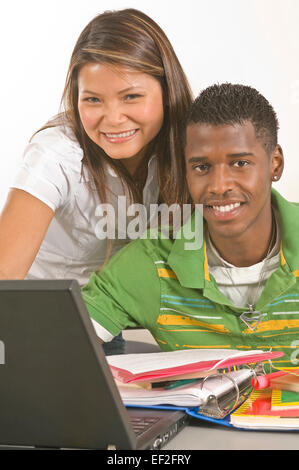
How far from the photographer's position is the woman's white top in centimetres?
143

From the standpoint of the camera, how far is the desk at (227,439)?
666 millimetres

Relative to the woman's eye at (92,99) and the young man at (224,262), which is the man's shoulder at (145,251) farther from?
the woman's eye at (92,99)

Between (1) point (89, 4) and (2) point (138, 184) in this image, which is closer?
(2) point (138, 184)

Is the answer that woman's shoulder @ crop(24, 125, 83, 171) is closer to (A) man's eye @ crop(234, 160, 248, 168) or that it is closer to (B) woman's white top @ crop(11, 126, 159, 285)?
(B) woman's white top @ crop(11, 126, 159, 285)

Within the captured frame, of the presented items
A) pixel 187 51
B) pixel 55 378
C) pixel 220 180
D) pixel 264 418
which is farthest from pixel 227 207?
pixel 187 51

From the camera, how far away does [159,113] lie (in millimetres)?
1409

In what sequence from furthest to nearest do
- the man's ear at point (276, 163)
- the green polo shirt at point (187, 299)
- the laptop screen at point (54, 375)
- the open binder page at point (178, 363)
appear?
the man's ear at point (276, 163), the green polo shirt at point (187, 299), the open binder page at point (178, 363), the laptop screen at point (54, 375)

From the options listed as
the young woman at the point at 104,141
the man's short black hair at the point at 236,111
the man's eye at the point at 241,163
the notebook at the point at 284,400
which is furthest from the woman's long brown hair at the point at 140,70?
the notebook at the point at 284,400

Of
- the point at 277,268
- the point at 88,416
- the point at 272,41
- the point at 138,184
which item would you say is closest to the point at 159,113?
the point at 138,184

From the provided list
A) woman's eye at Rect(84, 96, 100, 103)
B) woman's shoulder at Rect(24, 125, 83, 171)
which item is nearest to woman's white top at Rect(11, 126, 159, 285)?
woman's shoulder at Rect(24, 125, 83, 171)

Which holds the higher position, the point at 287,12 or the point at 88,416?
the point at 287,12

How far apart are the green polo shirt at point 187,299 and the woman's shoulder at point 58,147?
0.31 m

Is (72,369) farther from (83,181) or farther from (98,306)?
(83,181)

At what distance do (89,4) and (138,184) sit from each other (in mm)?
1952
